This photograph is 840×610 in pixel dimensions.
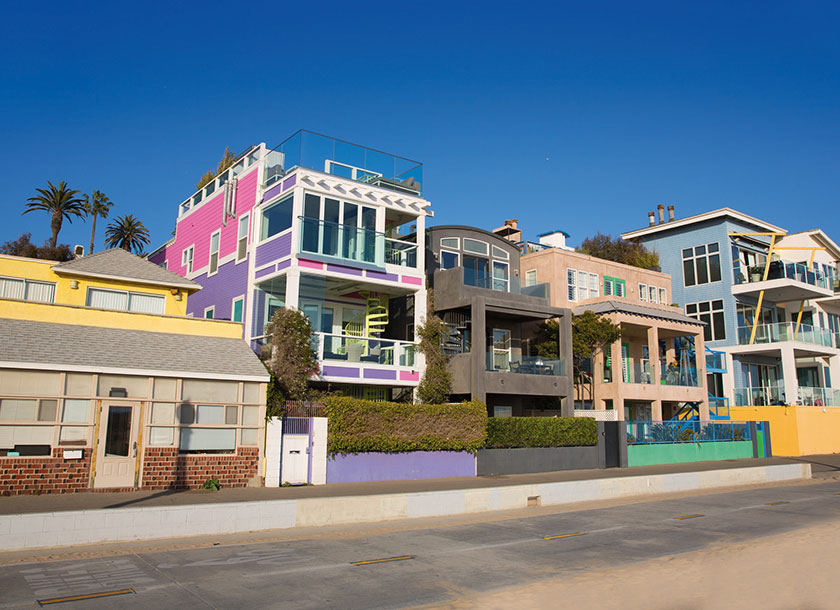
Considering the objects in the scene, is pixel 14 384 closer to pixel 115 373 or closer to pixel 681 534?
pixel 115 373

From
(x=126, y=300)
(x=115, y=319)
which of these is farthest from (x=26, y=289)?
(x=115, y=319)

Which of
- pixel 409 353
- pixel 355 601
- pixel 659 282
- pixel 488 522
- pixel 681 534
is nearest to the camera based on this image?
pixel 355 601

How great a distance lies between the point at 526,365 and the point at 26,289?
18709 millimetres

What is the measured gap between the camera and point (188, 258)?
107 ft

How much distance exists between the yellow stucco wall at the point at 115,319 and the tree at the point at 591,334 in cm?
1702

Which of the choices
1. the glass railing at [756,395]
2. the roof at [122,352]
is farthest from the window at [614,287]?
the roof at [122,352]

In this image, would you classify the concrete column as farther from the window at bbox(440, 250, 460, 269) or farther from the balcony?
the window at bbox(440, 250, 460, 269)

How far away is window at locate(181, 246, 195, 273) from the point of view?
32.1 metres

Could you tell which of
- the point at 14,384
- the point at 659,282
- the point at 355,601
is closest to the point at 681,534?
the point at 355,601

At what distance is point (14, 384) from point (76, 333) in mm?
2384

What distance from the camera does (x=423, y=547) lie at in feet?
40.2

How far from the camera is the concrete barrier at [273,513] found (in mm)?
10914

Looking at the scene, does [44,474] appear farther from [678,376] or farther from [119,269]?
[678,376]

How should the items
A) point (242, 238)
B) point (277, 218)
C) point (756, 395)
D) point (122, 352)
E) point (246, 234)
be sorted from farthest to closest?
point (756, 395)
point (242, 238)
point (246, 234)
point (277, 218)
point (122, 352)
